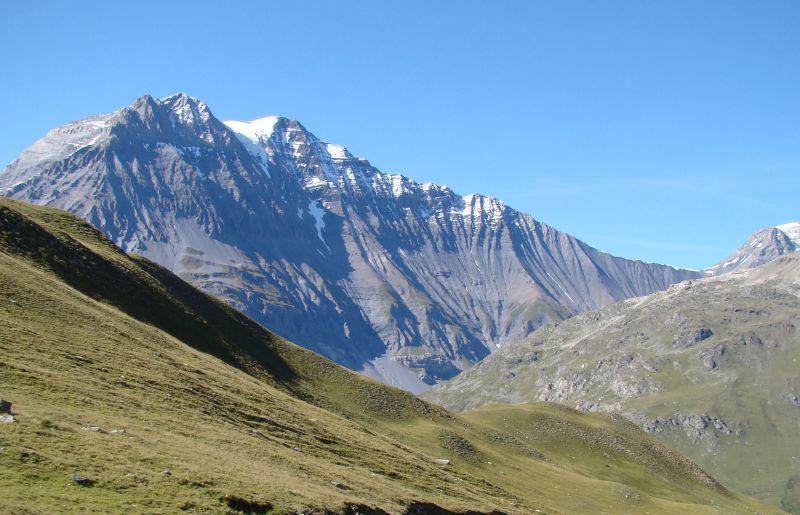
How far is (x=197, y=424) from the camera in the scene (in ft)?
172

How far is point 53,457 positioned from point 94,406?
12.3 meters

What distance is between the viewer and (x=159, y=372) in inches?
2463

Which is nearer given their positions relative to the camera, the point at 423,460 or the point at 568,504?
the point at 423,460

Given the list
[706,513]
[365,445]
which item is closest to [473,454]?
[365,445]

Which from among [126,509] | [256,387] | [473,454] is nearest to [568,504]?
[473,454]

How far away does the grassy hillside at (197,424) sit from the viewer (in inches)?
1410

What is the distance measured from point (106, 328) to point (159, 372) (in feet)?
34.0

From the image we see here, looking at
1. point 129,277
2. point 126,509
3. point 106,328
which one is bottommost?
point 126,509

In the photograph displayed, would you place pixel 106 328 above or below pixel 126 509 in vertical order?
above

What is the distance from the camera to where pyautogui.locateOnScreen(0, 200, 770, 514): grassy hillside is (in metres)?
35.8

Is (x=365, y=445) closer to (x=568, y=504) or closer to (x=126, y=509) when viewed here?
(x=568, y=504)

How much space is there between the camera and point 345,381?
11662 cm

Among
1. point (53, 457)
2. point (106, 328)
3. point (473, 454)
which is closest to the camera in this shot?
point (53, 457)

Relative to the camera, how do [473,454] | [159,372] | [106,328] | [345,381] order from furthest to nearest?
[345,381] < [473,454] < [106,328] < [159,372]
